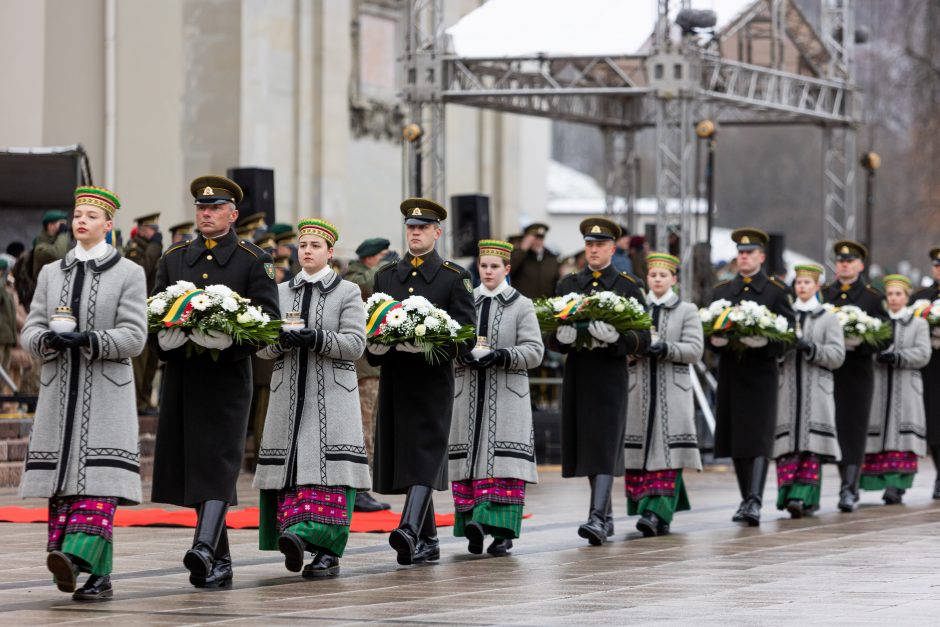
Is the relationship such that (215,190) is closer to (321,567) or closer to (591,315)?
(321,567)

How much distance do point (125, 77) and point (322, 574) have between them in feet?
51.9

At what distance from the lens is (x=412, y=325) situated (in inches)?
442

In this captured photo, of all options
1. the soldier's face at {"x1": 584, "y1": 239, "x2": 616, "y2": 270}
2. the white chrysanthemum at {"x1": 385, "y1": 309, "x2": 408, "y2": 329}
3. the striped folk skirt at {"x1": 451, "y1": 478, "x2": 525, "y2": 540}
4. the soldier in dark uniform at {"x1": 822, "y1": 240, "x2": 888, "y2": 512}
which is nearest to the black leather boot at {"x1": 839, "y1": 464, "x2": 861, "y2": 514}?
the soldier in dark uniform at {"x1": 822, "y1": 240, "x2": 888, "y2": 512}

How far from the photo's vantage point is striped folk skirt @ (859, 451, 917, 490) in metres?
17.5

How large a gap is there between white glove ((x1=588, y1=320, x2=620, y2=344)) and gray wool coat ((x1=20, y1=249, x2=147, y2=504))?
3993 millimetres

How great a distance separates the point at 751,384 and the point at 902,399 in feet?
9.60

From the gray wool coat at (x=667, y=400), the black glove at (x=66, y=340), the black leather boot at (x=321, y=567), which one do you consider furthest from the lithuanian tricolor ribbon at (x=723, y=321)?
the black glove at (x=66, y=340)

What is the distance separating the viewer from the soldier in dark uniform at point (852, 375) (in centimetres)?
1672

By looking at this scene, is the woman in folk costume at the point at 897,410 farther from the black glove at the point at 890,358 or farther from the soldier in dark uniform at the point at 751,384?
the soldier in dark uniform at the point at 751,384

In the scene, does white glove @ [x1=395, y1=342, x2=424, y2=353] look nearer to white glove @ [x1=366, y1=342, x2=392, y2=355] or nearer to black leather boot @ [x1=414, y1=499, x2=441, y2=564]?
white glove @ [x1=366, y1=342, x2=392, y2=355]

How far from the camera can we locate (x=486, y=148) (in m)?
35.3

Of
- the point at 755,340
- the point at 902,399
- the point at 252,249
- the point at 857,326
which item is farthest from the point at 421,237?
the point at 902,399

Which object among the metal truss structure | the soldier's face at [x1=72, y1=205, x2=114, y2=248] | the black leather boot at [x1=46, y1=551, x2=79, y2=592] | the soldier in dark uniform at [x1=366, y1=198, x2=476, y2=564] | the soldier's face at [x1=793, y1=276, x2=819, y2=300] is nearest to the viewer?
the black leather boot at [x1=46, y1=551, x2=79, y2=592]

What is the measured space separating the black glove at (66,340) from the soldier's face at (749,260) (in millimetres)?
7003
